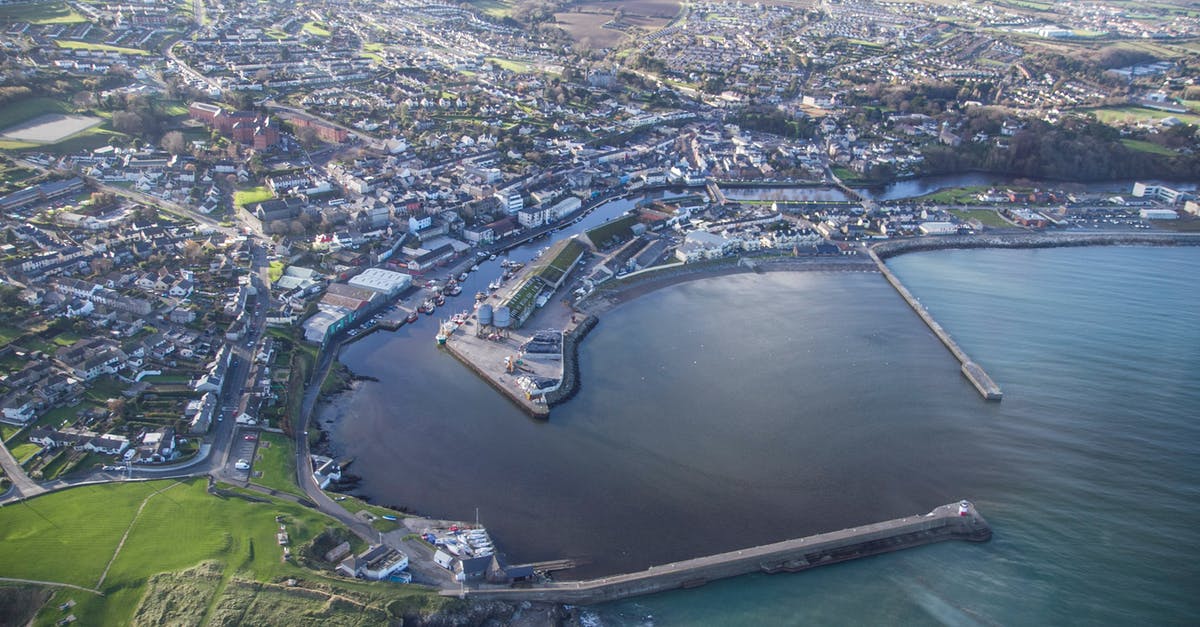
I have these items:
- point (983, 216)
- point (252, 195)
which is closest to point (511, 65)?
point (252, 195)

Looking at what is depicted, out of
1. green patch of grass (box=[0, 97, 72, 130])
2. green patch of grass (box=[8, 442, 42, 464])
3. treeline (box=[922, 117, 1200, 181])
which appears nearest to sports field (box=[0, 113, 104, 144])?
green patch of grass (box=[0, 97, 72, 130])

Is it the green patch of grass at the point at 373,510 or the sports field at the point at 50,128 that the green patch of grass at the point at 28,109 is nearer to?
the sports field at the point at 50,128

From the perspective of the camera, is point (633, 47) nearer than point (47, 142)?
No

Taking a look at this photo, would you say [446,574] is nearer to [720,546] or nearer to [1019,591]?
[720,546]

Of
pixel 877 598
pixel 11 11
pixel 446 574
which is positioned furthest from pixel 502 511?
pixel 11 11

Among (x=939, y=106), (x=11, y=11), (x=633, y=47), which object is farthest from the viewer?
(x=633, y=47)

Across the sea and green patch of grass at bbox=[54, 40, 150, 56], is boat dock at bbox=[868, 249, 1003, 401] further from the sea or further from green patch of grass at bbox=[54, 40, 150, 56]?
green patch of grass at bbox=[54, 40, 150, 56]
